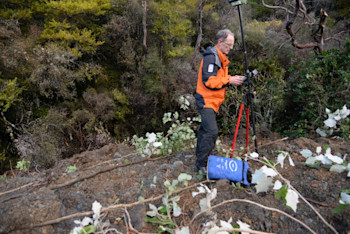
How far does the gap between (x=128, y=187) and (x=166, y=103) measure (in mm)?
7251

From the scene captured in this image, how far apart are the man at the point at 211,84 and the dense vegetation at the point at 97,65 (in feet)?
13.0

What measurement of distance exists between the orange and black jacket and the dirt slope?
31.4 inches

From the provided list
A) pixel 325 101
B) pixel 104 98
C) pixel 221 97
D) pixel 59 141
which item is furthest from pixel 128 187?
pixel 104 98

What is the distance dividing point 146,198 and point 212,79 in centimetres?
128

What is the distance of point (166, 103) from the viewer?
9445 millimetres

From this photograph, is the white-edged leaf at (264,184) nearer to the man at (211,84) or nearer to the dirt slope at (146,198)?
the dirt slope at (146,198)

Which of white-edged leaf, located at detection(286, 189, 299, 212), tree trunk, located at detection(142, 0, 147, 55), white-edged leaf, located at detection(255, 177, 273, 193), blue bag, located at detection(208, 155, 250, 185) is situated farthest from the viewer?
tree trunk, located at detection(142, 0, 147, 55)

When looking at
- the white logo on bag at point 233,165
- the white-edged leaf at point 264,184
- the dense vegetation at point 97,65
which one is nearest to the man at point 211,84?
the white logo on bag at point 233,165

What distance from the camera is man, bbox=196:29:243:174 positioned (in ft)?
7.79

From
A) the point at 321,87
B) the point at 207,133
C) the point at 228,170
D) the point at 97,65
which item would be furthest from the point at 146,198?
the point at 97,65

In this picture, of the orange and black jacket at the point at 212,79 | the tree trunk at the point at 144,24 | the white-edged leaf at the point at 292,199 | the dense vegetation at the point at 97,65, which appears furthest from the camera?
the tree trunk at the point at 144,24

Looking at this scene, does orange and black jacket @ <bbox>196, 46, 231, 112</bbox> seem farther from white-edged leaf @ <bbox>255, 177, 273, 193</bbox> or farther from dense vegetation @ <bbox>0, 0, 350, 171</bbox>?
dense vegetation @ <bbox>0, 0, 350, 171</bbox>

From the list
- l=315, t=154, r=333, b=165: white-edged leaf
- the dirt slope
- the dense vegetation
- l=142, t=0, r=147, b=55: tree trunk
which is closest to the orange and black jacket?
the dirt slope

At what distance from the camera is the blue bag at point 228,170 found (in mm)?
2152
